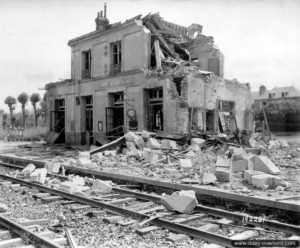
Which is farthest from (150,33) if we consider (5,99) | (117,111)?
(5,99)

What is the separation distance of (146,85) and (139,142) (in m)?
5.00

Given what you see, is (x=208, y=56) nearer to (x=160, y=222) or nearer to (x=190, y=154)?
(x=190, y=154)

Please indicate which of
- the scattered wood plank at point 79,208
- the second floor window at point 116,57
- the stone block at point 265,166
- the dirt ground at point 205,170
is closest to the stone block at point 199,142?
the dirt ground at point 205,170

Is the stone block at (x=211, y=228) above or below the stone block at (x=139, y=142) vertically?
below

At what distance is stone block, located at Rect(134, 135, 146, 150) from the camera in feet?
52.4

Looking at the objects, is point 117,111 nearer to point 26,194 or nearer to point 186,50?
point 186,50

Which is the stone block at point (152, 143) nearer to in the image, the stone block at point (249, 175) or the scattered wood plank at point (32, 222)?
the stone block at point (249, 175)

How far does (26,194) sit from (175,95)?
36.7 ft

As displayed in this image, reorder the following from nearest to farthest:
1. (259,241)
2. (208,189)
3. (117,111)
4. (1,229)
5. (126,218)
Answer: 1. (259,241)
2. (1,229)
3. (126,218)
4. (208,189)
5. (117,111)

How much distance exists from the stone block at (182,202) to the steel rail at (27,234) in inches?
111

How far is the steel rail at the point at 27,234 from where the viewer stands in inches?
190

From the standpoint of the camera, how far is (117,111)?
73.9 feet

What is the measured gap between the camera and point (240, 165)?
10.5m

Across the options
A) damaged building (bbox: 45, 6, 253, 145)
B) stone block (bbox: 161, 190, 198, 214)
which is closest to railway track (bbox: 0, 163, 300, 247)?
stone block (bbox: 161, 190, 198, 214)
